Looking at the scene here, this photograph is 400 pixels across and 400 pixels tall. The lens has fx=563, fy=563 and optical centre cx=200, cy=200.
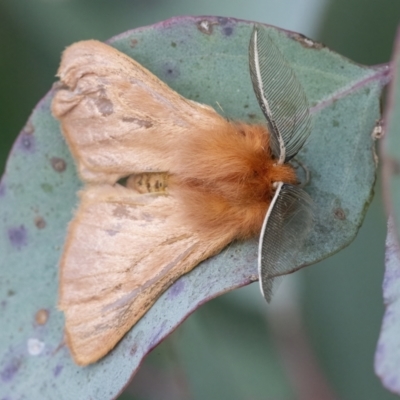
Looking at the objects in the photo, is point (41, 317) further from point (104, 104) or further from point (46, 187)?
point (104, 104)

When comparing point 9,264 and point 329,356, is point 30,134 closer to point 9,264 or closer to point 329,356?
point 9,264

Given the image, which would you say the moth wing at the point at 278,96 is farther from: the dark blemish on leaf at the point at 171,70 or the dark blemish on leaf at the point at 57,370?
the dark blemish on leaf at the point at 57,370

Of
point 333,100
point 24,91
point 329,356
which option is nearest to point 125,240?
point 333,100

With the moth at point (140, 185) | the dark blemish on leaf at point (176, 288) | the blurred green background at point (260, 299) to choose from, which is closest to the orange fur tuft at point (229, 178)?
the moth at point (140, 185)

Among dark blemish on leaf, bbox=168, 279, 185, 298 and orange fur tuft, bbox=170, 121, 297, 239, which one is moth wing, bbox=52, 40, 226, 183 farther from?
dark blemish on leaf, bbox=168, 279, 185, 298

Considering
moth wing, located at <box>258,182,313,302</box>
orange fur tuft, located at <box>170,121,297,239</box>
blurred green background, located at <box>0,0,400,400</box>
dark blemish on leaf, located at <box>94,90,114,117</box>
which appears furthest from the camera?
blurred green background, located at <box>0,0,400,400</box>

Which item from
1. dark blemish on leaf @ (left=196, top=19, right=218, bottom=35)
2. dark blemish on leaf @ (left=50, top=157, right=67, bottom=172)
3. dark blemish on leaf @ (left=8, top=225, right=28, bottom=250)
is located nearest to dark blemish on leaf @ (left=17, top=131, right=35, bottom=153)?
dark blemish on leaf @ (left=50, top=157, right=67, bottom=172)
